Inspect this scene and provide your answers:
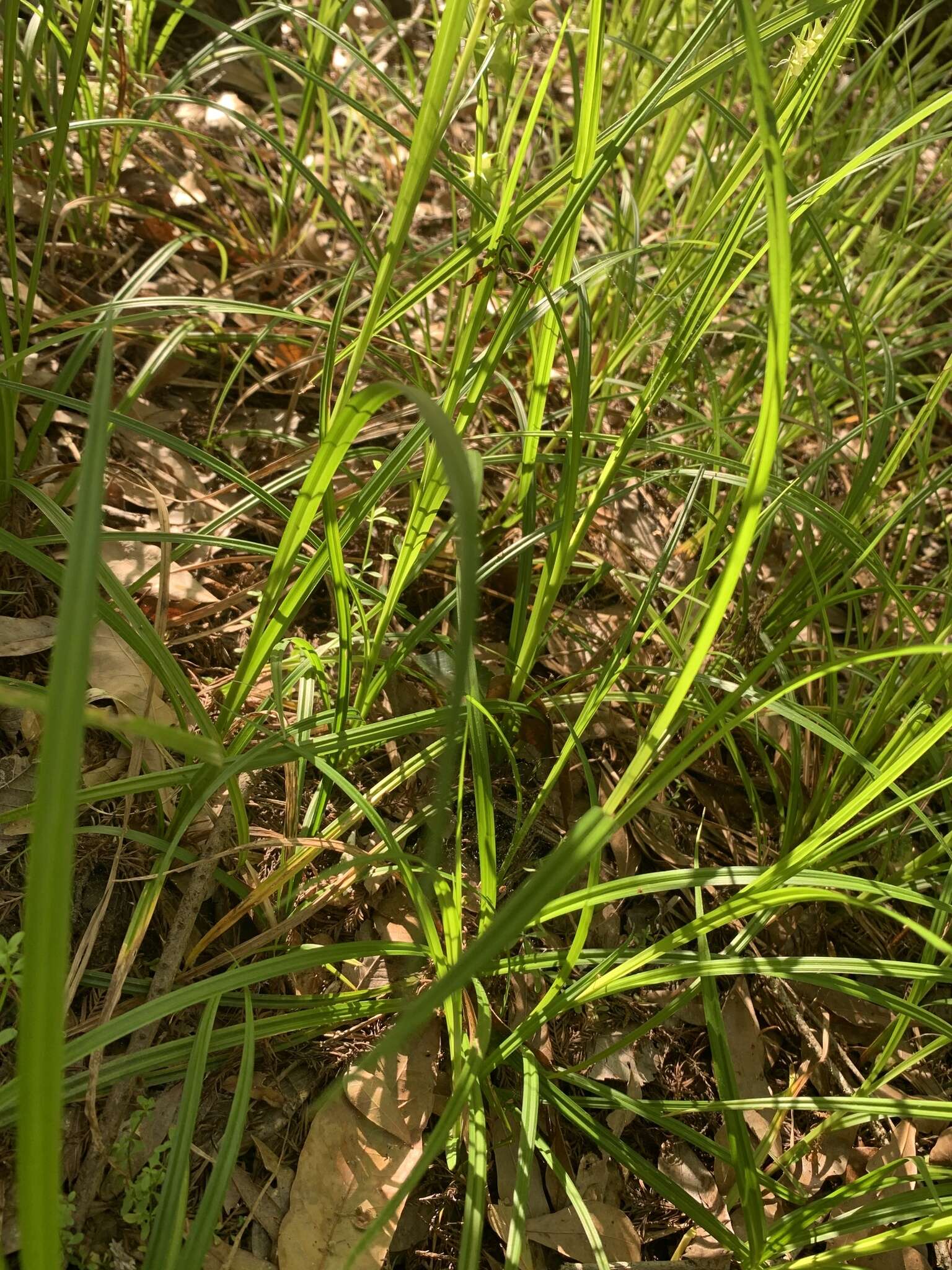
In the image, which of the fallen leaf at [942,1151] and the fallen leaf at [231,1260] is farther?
the fallen leaf at [942,1151]

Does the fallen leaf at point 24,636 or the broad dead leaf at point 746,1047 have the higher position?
the fallen leaf at point 24,636

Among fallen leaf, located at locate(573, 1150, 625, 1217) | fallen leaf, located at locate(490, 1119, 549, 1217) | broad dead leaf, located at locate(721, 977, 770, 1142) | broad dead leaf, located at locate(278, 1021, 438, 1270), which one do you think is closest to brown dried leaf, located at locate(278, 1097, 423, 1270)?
broad dead leaf, located at locate(278, 1021, 438, 1270)

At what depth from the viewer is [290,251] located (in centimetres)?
193

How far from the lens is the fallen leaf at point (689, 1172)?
1.28 meters

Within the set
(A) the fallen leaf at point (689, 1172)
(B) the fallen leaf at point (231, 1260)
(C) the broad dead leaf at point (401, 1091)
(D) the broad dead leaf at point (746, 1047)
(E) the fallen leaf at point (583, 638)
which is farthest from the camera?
(E) the fallen leaf at point (583, 638)

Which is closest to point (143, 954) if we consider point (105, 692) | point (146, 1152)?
point (146, 1152)

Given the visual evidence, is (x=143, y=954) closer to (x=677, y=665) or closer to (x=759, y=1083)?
(x=677, y=665)

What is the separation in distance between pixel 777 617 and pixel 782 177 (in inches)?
40.1

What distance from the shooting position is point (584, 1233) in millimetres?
1187

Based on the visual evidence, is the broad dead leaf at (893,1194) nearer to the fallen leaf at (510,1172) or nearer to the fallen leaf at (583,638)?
the fallen leaf at (510,1172)

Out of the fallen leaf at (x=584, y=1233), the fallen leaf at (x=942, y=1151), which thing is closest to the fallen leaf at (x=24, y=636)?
the fallen leaf at (x=584, y=1233)

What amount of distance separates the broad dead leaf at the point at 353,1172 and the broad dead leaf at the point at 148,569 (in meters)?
0.76

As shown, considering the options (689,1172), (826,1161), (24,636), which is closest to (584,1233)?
(689,1172)

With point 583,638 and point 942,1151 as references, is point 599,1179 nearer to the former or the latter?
point 942,1151
